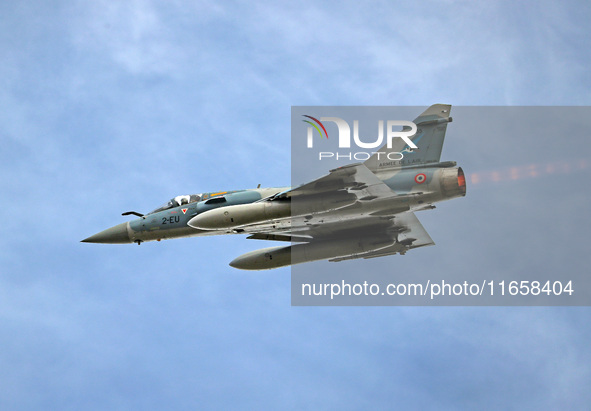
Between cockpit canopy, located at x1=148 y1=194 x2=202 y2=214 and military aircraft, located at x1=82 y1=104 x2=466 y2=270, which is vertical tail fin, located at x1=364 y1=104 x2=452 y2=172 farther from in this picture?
cockpit canopy, located at x1=148 y1=194 x2=202 y2=214

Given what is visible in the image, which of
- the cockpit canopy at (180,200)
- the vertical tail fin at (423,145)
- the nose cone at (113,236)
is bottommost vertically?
the nose cone at (113,236)

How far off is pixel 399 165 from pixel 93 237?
13.1 meters

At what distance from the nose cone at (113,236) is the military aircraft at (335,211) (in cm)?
4

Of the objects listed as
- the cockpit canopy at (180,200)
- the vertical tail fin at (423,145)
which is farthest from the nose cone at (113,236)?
the vertical tail fin at (423,145)

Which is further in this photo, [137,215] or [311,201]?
[137,215]

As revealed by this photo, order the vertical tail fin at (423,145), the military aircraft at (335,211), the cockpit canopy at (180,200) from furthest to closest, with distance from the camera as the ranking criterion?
the cockpit canopy at (180,200) → the vertical tail fin at (423,145) → the military aircraft at (335,211)

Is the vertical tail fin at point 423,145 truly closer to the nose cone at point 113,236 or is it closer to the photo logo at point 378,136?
the photo logo at point 378,136

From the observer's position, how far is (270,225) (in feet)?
110

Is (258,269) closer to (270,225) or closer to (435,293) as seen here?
(270,225)

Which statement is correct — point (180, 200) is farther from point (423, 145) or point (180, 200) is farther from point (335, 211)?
point (423, 145)

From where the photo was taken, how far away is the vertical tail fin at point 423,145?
3284cm

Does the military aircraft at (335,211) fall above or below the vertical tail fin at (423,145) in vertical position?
below

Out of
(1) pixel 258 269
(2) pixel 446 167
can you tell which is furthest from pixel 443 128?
(1) pixel 258 269

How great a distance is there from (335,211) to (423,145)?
4.21 metres
